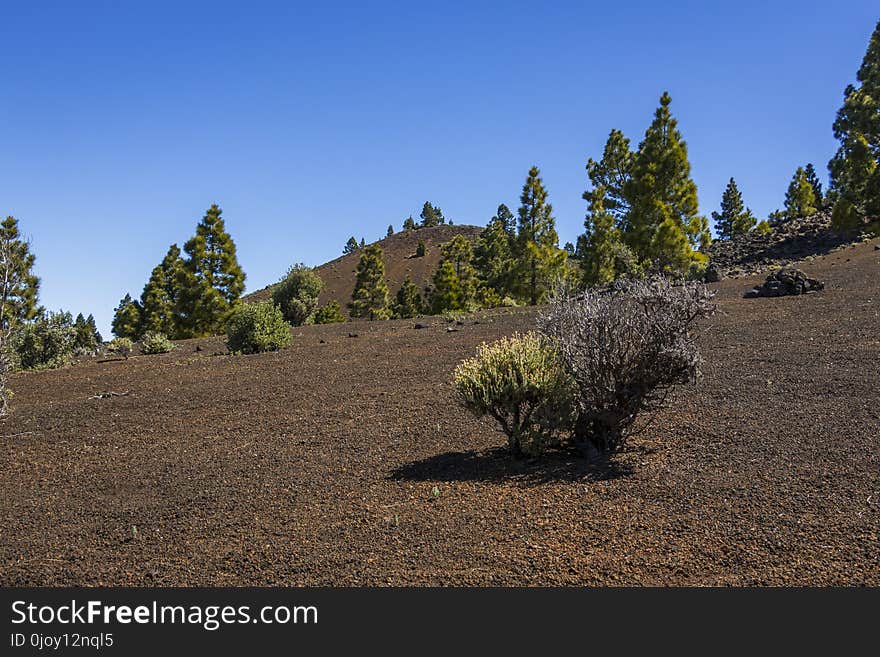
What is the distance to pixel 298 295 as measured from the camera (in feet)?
137

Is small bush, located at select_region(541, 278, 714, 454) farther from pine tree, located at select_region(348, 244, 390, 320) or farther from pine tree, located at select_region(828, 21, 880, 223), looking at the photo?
pine tree, located at select_region(348, 244, 390, 320)

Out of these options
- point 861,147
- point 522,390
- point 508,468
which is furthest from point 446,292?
point 508,468

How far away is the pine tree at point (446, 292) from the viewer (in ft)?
158

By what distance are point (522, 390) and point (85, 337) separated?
183ft

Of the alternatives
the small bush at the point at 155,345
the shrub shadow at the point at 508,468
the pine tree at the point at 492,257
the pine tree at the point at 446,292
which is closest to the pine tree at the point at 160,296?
the pine tree at the point at 446,292

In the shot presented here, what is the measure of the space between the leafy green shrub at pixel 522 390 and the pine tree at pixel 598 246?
3132cm

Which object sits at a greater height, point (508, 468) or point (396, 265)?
point (396, 265)

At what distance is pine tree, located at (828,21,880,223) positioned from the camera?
28797 millimetres

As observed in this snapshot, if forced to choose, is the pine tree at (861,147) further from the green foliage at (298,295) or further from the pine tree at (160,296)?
the pine tree at (160,296)

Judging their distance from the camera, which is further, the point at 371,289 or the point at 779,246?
the point at 371,289

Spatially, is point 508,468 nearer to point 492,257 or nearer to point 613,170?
point 613,170

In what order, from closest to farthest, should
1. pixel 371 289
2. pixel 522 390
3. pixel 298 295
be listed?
pixel 522 390
pixel 298 295
pixel 371 289

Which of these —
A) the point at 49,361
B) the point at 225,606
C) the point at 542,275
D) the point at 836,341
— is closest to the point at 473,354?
the point at 836,341

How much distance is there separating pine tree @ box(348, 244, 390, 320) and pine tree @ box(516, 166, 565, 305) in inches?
754
